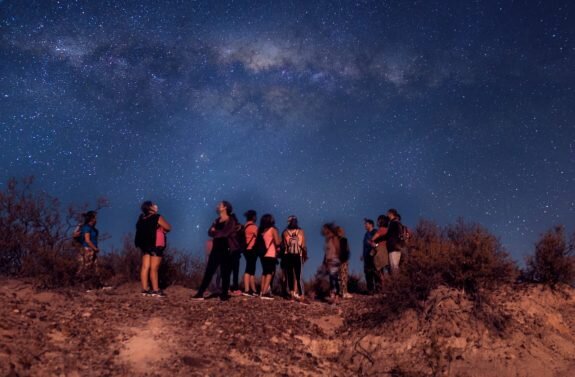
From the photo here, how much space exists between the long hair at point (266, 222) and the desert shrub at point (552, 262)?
5.73 metres

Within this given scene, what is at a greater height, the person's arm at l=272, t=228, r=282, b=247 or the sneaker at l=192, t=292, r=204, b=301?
the person's arm at l=272, t=228, r=282, b=247

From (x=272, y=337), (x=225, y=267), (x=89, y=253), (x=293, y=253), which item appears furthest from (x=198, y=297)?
(x=89, y=253)

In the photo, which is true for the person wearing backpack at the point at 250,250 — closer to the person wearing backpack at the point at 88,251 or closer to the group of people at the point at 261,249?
the group of people at the point at 261,249

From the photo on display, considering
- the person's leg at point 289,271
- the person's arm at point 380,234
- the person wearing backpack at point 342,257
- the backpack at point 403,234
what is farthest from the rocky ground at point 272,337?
the person's arm at point 380,234

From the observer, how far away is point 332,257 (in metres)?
10.8

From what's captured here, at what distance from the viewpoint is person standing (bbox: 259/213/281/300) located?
10.1m

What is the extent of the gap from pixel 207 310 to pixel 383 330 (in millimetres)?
3391

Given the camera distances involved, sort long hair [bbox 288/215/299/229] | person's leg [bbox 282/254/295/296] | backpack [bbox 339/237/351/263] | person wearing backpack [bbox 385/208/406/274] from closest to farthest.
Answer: person's leg [bbox 282/254/295/296] → long hair [bbox 288/215/299/229] → person wearing backpack [bbox 385/208/406/274] → backpack [bbox 339/237/351/263]

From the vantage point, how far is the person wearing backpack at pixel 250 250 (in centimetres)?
1020

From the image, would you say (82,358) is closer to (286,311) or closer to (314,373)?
(314,373)

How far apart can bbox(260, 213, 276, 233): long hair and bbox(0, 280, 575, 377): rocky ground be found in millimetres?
1826

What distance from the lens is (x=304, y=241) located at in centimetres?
1045

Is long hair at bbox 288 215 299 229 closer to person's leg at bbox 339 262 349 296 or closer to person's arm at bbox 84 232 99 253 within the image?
person's leg at bbox 339 262 349 296

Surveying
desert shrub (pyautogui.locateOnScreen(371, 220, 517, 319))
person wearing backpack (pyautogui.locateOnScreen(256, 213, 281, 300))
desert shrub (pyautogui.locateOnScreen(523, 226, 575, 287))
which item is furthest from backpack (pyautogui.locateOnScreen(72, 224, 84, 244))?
desert shrub (pyautogui.locateOnScreen(523, 226, 575, 287))
